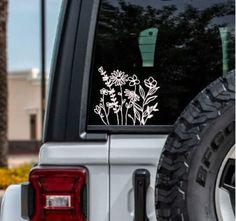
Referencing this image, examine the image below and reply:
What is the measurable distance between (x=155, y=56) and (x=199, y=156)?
51 centimetres

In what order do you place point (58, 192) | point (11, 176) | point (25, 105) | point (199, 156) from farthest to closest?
point (25, 105), point (11, 176), point (58, 192), point (199, 156)

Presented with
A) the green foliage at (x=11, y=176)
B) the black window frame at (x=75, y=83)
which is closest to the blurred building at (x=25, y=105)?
the green foliage at (x=11, y=176)

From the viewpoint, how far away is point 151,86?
101 inches

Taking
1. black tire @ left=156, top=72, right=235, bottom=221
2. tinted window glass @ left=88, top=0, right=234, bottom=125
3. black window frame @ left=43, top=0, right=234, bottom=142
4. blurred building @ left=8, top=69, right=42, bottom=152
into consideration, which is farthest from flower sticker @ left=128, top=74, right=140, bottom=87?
blurred building @ left=8, top=69, right=42, bottom=152

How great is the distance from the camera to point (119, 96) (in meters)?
2.56

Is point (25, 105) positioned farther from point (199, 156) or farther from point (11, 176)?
point (199, 156)

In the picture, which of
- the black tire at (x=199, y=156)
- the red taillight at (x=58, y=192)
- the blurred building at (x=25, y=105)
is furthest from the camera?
the blurred building at (x=25, y=105)

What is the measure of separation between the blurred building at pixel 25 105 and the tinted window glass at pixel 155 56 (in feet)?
118

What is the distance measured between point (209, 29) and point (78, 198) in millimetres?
840

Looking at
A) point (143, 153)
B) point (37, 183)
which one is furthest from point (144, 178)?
point (37, 183)

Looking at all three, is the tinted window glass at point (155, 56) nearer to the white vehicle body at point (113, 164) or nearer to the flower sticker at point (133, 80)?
the flower sticker at point (133, 80)

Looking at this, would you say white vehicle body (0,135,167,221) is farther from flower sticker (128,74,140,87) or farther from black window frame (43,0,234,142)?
flower sticker (128,74,140,87)

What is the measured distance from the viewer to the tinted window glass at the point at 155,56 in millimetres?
2557

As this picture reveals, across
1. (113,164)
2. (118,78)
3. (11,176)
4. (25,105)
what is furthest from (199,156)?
(25,105)
